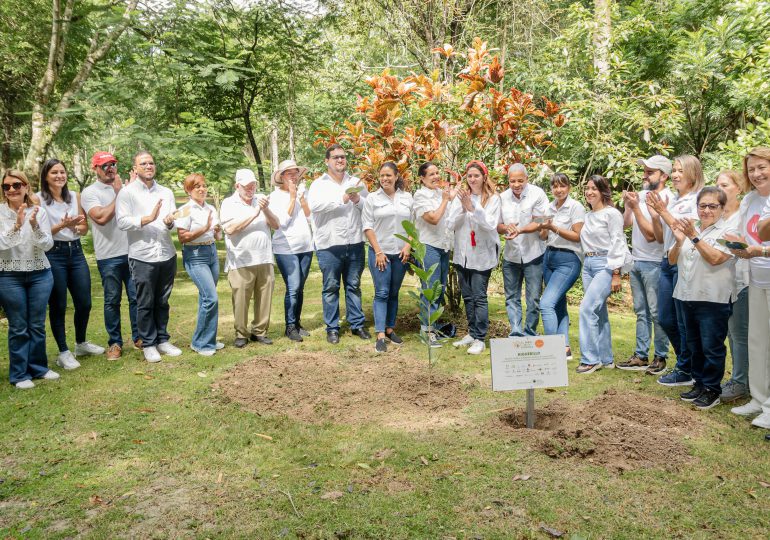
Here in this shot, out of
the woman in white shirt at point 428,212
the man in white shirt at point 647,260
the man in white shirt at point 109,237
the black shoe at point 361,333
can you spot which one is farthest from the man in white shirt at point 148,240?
the man in white shirt at point 647,260

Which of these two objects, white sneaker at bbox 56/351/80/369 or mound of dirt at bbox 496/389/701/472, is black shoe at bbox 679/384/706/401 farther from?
white sneaker at bbox 56/351/80/369

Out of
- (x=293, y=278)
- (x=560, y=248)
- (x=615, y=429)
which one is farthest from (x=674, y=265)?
(x=293, y=278)

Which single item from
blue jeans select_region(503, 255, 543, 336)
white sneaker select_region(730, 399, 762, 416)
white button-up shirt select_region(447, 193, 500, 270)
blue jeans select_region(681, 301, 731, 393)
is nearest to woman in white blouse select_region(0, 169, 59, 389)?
white button-up shirt select_region(447, 193, 500, 270)

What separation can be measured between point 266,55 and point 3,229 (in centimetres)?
882

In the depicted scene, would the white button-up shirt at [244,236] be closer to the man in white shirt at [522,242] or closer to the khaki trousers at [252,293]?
the khaki trousers at [252,293]

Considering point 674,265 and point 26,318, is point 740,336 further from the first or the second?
point 26,318

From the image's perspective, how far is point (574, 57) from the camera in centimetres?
966

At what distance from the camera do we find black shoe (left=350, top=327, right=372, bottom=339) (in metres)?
7.02

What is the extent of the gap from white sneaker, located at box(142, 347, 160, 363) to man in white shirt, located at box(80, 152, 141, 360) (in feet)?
1.19

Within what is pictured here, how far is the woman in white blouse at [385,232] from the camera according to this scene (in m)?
6.54

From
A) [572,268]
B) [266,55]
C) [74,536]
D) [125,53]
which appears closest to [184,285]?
[125,53]

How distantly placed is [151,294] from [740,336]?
5.57m

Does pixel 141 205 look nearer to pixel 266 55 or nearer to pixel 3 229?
pixel 3 229

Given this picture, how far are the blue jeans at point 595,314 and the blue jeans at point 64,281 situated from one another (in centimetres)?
514
